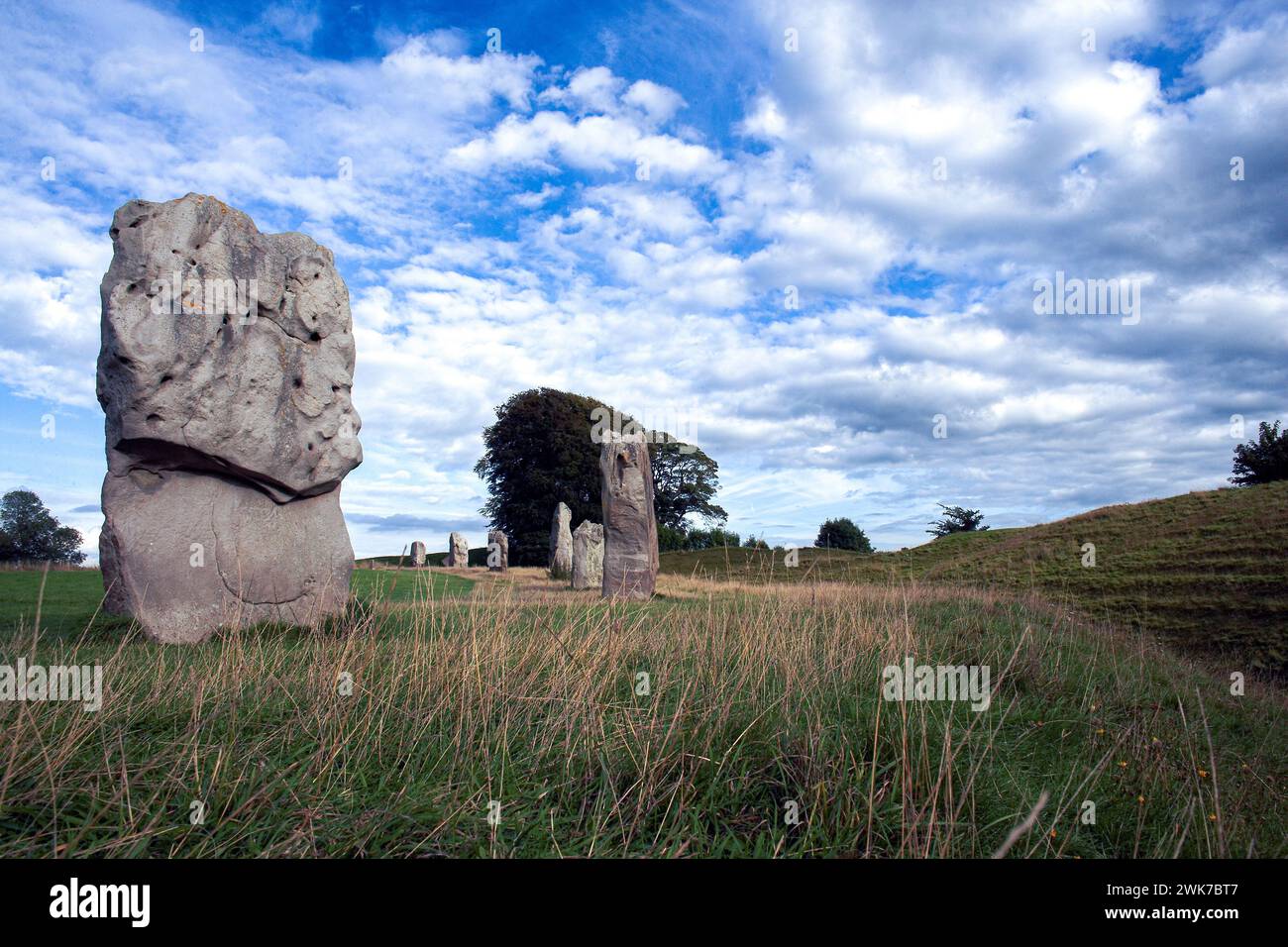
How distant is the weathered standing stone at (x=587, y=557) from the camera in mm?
19500

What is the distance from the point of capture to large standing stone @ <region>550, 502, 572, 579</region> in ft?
77.9

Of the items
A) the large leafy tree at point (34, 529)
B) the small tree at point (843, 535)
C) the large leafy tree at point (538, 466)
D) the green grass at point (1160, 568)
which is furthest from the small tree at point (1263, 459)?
the large leafy tree at point (34, 529)

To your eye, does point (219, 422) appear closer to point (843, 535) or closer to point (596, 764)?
point (596, 764)

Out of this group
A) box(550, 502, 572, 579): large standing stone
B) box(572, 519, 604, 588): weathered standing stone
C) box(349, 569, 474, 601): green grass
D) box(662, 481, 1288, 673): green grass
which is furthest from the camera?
box(550, 502, 572, 579): large standing stone

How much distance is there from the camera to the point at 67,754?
3309 millimetres

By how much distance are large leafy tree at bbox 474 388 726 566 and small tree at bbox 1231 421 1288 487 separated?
21257 mm

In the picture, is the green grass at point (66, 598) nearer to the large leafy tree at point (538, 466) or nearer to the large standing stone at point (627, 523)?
the large standing stone at point (627, 523)

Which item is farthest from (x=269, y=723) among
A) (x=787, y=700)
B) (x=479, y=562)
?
(x=479, y=562)

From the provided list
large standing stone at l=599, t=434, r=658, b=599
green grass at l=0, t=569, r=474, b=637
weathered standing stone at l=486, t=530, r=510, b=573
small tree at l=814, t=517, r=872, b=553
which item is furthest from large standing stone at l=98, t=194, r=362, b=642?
small tree at l=814, t=517, r=872, b=553

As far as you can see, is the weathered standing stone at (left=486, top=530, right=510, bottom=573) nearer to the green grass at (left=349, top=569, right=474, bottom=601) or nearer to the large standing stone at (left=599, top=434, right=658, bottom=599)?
the green grass at (left=349, top=569, right=474, bottom=601)

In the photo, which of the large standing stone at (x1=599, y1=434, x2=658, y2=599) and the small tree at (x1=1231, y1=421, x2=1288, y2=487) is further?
the small tree at (x1=1231, y1=421, x2=1288, y2=487)

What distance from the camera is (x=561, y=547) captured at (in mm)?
24641

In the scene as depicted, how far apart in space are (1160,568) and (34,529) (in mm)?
34769
